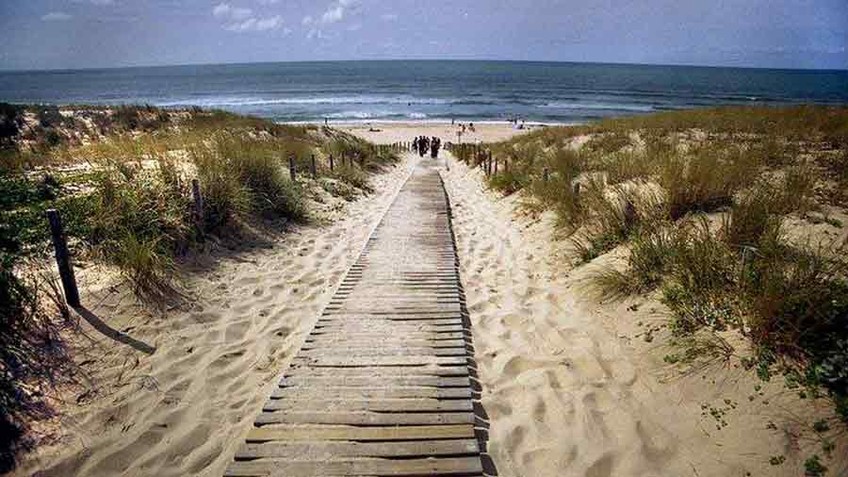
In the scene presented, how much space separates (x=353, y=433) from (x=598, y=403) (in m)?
2.07

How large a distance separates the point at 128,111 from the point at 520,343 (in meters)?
25.9

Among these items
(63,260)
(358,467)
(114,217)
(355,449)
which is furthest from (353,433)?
(114,217)

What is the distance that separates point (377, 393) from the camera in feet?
11.6

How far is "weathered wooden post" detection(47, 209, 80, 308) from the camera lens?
412 centimetres

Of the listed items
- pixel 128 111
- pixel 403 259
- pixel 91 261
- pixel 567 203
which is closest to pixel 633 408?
pixel 403 259

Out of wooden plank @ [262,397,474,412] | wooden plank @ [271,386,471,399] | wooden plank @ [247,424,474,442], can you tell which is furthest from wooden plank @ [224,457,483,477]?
wooden plank @ [271,386,471,399]

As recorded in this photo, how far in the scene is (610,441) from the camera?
3.20 m

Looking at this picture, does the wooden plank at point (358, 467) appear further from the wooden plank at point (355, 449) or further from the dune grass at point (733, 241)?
the dune grass at point (733, 241)

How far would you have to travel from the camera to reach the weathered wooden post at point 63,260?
4.12 metres

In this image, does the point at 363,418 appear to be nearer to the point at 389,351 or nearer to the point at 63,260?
the point at 389,351

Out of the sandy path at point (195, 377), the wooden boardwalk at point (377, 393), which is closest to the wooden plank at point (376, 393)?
the wooden boardwalk at point (377, 393)

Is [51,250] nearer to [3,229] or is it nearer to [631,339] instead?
[3,229]

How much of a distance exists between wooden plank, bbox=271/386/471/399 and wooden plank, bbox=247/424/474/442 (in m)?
0.34

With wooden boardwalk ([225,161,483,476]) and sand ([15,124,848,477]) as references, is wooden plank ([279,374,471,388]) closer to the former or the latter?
wooden boardwalk ([225,161,483,476])
